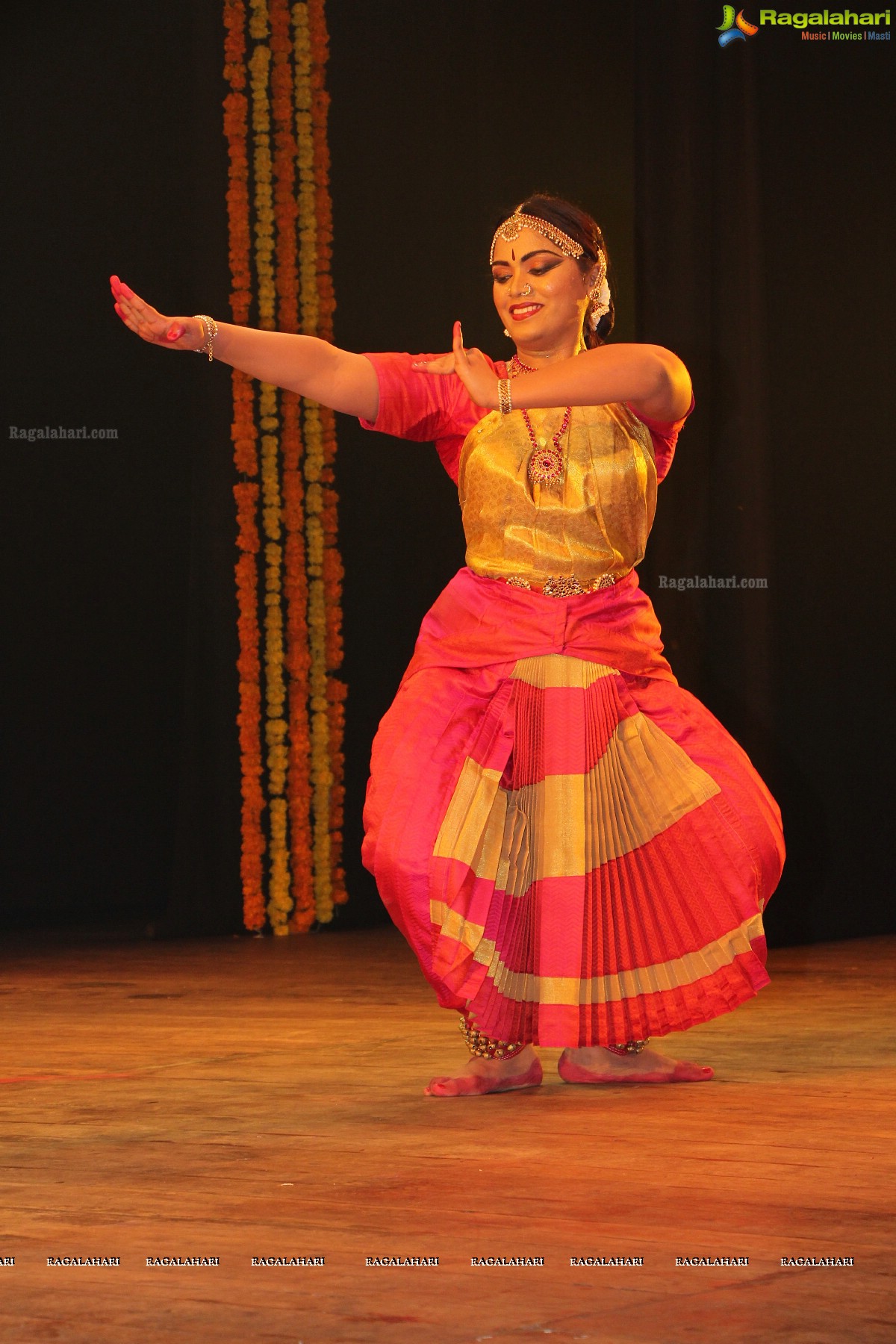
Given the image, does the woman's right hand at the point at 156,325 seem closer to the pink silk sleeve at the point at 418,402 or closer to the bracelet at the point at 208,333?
the bracelet at the point at 208,333

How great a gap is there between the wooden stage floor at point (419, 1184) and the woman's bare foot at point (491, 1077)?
0.06 meters

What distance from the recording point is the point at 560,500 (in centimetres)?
313

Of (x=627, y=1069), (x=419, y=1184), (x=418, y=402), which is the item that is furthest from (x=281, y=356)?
(x=419, y=1184)

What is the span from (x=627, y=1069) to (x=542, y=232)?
4.57ft

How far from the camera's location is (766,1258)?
6.36 ft

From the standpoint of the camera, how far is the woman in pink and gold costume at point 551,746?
120 inches

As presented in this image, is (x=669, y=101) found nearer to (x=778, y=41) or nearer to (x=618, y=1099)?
(x=778, y=41)

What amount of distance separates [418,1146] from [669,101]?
11.1 ft

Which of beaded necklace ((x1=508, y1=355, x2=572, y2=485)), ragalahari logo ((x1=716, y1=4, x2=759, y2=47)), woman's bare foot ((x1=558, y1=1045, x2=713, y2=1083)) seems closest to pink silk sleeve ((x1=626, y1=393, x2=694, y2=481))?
beaded necklace ((x1=508, y1=355, x2=572, y2=485))

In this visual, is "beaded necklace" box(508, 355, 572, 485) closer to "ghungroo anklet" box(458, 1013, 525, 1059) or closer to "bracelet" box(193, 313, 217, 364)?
"bracelet" box(193, 313, 217, 364)

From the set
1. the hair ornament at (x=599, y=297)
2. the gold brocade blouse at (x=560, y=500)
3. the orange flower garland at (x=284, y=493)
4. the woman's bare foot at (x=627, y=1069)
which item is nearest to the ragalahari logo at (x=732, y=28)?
the orange flower garland at (x=284, y=493)

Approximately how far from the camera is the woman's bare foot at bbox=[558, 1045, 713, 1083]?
3105mm

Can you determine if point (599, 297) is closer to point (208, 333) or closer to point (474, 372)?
point (474, 372)

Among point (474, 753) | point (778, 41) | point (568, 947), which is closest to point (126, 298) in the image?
point (474, 753)
